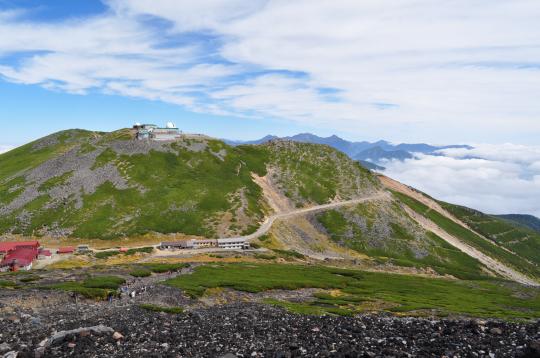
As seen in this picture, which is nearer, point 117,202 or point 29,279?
point 29,279

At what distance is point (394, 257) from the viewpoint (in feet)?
579

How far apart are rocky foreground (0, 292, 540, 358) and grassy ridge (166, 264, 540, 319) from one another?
19856mm

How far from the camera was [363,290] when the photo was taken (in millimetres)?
93938

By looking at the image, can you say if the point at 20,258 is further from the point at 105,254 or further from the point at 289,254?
the point at 289,254

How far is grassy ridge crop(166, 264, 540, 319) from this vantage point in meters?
69.4

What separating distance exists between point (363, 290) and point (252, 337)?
67.6m

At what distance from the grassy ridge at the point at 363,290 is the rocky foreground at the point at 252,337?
1986 centimetres

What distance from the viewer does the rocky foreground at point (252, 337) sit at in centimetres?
2675

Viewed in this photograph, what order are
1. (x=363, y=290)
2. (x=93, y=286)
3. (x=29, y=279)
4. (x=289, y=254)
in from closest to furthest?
(x=93, y=286) → (x=29, y=279) → (x=363, y=290) → (x=289, y=254)

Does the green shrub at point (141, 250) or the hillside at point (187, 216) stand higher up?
the hillside at point (187, 216)

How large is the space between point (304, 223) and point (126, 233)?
7971 centimetres

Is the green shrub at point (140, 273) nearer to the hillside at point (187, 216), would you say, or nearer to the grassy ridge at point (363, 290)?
the grassy ridge at point (363, 290)

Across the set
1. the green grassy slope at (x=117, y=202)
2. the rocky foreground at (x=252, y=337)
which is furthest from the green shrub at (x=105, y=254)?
the rocky foreground at (x=252, y=337)

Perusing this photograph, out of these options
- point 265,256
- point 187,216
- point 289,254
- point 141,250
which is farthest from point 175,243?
point 289,254
